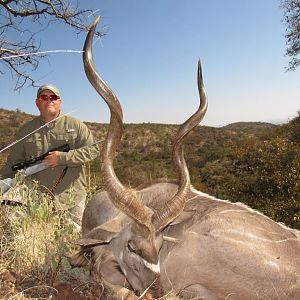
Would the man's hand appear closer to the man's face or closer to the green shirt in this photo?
the green shirt

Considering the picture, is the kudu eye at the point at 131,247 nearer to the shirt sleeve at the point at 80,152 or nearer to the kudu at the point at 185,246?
the kudu at the point at 185,246

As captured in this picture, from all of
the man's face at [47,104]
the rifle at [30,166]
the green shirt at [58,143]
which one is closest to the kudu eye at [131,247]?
the rifle at [30,166]

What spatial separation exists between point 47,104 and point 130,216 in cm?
269

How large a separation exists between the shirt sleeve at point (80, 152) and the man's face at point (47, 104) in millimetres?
378

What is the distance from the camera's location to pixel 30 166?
17.9ft

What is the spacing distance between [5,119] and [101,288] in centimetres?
3435

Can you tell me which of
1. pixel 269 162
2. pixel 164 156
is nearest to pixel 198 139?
pixel 164 156

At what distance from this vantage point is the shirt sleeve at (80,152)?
17.1ft

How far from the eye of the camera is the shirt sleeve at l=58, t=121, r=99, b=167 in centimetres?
523

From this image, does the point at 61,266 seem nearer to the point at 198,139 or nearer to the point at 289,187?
the point at 289,187

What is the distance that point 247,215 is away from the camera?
3740 millimetres

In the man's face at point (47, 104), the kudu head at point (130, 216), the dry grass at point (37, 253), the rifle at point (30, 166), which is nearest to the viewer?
the kudu head at point (130, 216)

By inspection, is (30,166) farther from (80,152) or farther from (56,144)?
(80,152)

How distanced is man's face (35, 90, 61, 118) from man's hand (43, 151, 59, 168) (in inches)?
22.9
